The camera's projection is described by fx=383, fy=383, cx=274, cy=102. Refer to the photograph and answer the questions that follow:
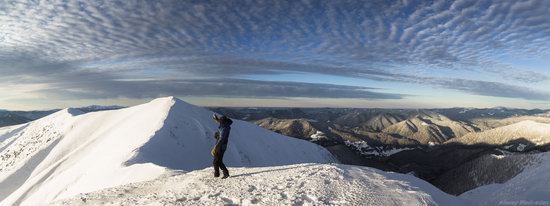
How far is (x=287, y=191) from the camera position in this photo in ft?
38.5

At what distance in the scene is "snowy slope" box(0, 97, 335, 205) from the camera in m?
39.1

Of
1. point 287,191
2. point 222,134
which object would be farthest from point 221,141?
point 287,191

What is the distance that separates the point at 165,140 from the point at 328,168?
117 feet

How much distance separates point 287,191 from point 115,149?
131 feet

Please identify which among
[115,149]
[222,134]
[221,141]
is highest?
[222,134]

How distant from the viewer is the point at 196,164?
45.4m

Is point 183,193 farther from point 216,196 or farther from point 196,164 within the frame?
point 196,164

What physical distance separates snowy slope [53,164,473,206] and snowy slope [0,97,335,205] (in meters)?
10.2

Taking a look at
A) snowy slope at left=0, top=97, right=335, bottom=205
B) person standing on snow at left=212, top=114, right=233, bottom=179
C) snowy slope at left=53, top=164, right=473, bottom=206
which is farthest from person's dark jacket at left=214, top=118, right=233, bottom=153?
snowy slope at left=0, top=97, right=335, bottom=205

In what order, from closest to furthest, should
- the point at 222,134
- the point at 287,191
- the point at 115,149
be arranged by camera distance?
the point at 287,191
the point at 222,134
the point at 115,149

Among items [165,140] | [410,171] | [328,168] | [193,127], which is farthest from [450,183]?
[328,168]

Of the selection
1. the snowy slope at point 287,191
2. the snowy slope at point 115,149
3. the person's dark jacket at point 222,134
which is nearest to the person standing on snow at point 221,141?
the person's dark jacket at point 222,134

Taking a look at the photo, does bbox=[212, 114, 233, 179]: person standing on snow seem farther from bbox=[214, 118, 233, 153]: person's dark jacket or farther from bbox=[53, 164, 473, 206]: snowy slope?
bbox=[53, 164, 473, 206]: snowy slope

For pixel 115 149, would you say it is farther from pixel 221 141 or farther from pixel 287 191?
pixel 287 191
